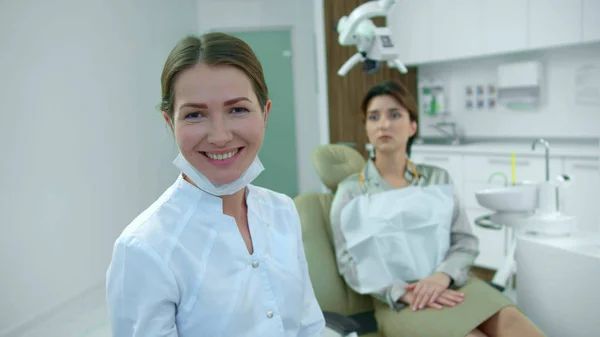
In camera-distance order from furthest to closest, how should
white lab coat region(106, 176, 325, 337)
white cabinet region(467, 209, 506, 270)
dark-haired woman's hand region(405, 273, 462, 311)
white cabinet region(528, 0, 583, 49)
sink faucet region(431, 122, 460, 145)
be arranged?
sink faucet region(431, 122, 460, 145) < white cabinet region(467, 209, 506, 270) < white cabinet region(528, 0, 583, 49) < dark-haired woman's hand region(405, 273, 462, 311) < white lab coat region(106, 176, 325, 337)

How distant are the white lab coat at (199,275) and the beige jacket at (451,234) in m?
Answer: 0.66

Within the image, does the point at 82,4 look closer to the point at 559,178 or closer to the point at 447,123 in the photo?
the point at 559,178

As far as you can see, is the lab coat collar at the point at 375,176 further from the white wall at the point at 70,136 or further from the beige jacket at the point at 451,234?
the white wall at the point at 70,136

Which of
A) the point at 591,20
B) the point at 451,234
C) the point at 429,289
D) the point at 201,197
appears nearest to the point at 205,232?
the point at 201,197

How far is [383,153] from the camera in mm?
1666

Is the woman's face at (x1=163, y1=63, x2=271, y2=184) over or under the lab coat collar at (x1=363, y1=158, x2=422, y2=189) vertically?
over

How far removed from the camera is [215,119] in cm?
72

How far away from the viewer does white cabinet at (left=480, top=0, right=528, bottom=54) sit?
3262 mm

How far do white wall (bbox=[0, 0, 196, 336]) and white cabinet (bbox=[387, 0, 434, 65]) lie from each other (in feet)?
6.64

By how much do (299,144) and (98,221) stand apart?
194 cm

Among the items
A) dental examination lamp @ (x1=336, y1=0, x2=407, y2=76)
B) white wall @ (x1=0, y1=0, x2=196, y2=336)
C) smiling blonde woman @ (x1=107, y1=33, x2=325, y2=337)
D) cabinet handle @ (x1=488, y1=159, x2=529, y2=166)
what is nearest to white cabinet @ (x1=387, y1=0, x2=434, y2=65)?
cabinet handle @ (x1=488, y1=159, x2=529, y2=166)

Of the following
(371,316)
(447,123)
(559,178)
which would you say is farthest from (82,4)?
(447,123)

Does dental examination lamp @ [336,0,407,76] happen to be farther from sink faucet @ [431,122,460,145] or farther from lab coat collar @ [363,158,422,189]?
sink faucet @ [431,122,460,145]

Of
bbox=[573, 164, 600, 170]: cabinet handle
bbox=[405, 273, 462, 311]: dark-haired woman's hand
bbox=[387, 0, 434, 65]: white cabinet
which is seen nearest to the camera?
bbox=[405, 273, 462, 311]: dark-haired woman's hand
